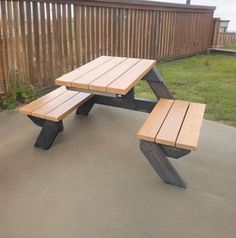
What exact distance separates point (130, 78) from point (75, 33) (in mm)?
2780

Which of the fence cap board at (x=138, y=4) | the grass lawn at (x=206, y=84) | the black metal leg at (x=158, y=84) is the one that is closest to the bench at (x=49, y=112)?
the black metal leg at (x=158, y=84)

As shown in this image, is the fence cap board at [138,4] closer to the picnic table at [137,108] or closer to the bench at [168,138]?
the picnic table at [137,108]

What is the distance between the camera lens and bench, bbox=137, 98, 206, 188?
211 cm

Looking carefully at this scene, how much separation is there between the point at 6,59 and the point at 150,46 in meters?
4.13

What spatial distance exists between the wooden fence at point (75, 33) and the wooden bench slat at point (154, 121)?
7.53 ft

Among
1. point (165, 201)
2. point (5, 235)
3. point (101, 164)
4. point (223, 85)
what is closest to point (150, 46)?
point (223, 85)

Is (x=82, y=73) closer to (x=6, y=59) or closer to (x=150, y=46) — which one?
(x=6, y=59)

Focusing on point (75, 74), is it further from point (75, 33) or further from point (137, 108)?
point (75, 33)

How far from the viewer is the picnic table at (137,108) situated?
7.24 ft

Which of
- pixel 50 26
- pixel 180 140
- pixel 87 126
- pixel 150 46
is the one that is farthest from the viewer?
pixel 150 46

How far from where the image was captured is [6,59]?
12.9 feet

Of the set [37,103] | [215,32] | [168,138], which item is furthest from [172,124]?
[215,32]

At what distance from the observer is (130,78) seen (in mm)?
2611

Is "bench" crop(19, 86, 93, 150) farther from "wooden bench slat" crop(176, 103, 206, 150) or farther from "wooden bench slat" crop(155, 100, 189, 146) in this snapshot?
"wooden bench slat" crop(176, 103, 206, 150)
